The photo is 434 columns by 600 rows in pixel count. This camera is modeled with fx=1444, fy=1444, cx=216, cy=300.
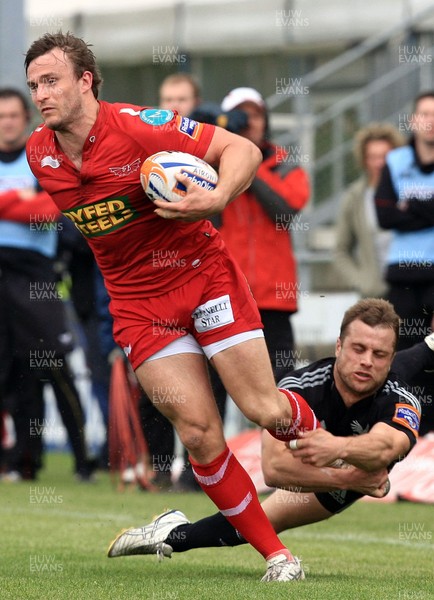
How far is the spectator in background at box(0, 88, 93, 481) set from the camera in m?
11.1

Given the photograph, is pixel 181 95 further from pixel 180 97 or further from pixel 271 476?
pixel 271 476

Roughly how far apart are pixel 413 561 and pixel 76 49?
3.06m

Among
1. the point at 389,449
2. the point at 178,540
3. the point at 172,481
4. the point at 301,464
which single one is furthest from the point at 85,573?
the point at 172,481

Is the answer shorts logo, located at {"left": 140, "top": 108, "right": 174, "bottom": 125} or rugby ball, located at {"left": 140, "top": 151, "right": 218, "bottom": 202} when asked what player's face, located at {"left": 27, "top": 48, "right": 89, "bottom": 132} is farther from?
rugby ball, located at {"left": 140, "top": 151, "right": 218, "bottom": 202}

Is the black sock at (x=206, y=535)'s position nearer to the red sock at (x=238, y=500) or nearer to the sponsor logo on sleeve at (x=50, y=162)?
the red sock at (x=238, y=500)

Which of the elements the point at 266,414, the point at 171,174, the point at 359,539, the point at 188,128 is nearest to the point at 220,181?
the point at 171,174

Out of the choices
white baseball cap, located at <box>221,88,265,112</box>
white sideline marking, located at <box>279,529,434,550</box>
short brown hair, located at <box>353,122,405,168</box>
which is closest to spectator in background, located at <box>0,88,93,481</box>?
white baseball cap, located at <box>221,88,265,112</box>

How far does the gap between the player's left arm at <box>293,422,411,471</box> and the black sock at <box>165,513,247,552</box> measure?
2.29ft

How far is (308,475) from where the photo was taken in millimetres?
6746

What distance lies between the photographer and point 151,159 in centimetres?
636

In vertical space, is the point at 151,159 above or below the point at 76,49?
below

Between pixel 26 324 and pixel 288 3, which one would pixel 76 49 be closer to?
pixel 26 324

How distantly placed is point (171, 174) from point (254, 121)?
3.61 m

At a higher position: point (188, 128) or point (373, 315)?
point (188, 128)
